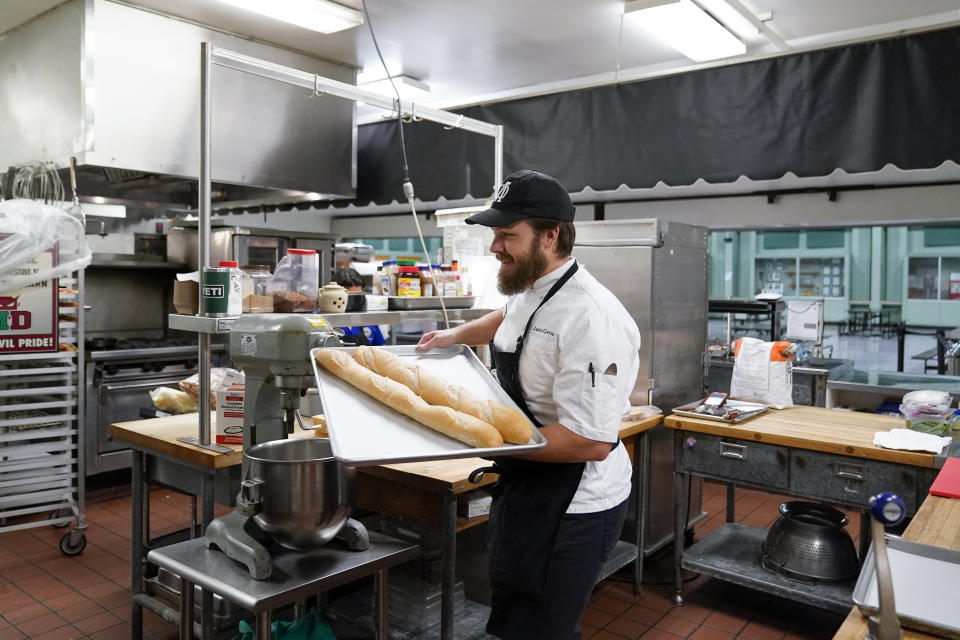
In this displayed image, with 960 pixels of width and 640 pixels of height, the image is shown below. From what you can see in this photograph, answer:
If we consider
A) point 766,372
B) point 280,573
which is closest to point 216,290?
point 280,573

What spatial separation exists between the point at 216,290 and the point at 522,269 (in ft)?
3.84

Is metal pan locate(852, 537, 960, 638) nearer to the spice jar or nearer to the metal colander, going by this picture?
the metal colander

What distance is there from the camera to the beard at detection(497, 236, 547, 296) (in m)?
1.98

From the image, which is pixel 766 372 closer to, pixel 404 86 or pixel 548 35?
pixel 548 35

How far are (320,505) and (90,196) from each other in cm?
472

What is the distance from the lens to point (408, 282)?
3.17 metres

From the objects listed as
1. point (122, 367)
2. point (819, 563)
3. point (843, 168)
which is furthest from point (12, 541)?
point (843, 168)

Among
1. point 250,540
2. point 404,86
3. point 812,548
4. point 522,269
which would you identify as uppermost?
point 404,86

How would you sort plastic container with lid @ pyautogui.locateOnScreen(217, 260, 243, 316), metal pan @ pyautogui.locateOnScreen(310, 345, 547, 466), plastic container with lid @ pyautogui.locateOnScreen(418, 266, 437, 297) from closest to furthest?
1. metal pan @ pyautogui.locateOnScreen(310, 345, 547, 466)
2. plastic container with lid @ pyautogui.locateOnScreen(217, 260, 243, 316)
3. plastic container with lid @ pyautogui.locateOnScreen(418, 266, 437, 297)

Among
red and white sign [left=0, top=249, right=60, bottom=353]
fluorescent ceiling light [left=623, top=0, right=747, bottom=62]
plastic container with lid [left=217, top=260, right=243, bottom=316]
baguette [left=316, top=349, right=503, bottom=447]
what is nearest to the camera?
baguette [left=316, top=349, right=503, bottom=447]

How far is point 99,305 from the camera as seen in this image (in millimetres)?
5652

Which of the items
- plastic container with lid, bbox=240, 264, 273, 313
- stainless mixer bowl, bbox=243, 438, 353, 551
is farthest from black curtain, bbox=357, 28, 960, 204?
stainless mixer bowl, bbox=243, 438, 353, 551

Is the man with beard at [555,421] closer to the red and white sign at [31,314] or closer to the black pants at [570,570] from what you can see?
the black pants at [570,570]

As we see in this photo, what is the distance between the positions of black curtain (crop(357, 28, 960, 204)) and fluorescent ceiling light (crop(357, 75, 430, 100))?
49 cm
